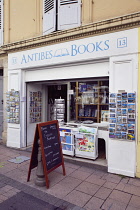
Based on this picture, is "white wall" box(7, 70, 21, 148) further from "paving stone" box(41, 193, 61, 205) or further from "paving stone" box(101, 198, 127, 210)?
"paving stone" box(101, 198, 127, 210)

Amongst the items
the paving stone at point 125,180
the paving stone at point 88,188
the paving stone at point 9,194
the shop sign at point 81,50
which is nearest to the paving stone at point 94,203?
the paving stone at point 88,188

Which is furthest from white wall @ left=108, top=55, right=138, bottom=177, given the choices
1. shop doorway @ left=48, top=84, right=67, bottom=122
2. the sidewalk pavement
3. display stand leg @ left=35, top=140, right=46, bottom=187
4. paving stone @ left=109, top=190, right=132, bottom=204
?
shop doorway @ left=48, top=84, right=67, bottom=122

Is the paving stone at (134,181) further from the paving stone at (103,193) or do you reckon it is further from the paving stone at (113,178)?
the paving stone at (103,193)

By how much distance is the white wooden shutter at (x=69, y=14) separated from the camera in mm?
5223

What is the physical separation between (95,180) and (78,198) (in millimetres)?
879

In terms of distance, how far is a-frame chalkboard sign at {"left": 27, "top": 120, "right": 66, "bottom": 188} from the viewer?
11.9 ft

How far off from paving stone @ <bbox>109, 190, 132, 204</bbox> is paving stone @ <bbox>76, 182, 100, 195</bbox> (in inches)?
13.7

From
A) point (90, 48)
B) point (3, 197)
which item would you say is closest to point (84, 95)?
point (90, 48)

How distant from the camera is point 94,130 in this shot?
5.01 metres

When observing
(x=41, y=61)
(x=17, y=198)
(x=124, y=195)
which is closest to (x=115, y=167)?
(x=124, y=195)

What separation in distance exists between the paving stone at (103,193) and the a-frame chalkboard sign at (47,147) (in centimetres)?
103

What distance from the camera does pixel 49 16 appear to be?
576 centimetres

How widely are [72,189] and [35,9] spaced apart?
5.73 metres

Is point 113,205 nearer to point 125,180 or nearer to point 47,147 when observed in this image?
point 125,180
